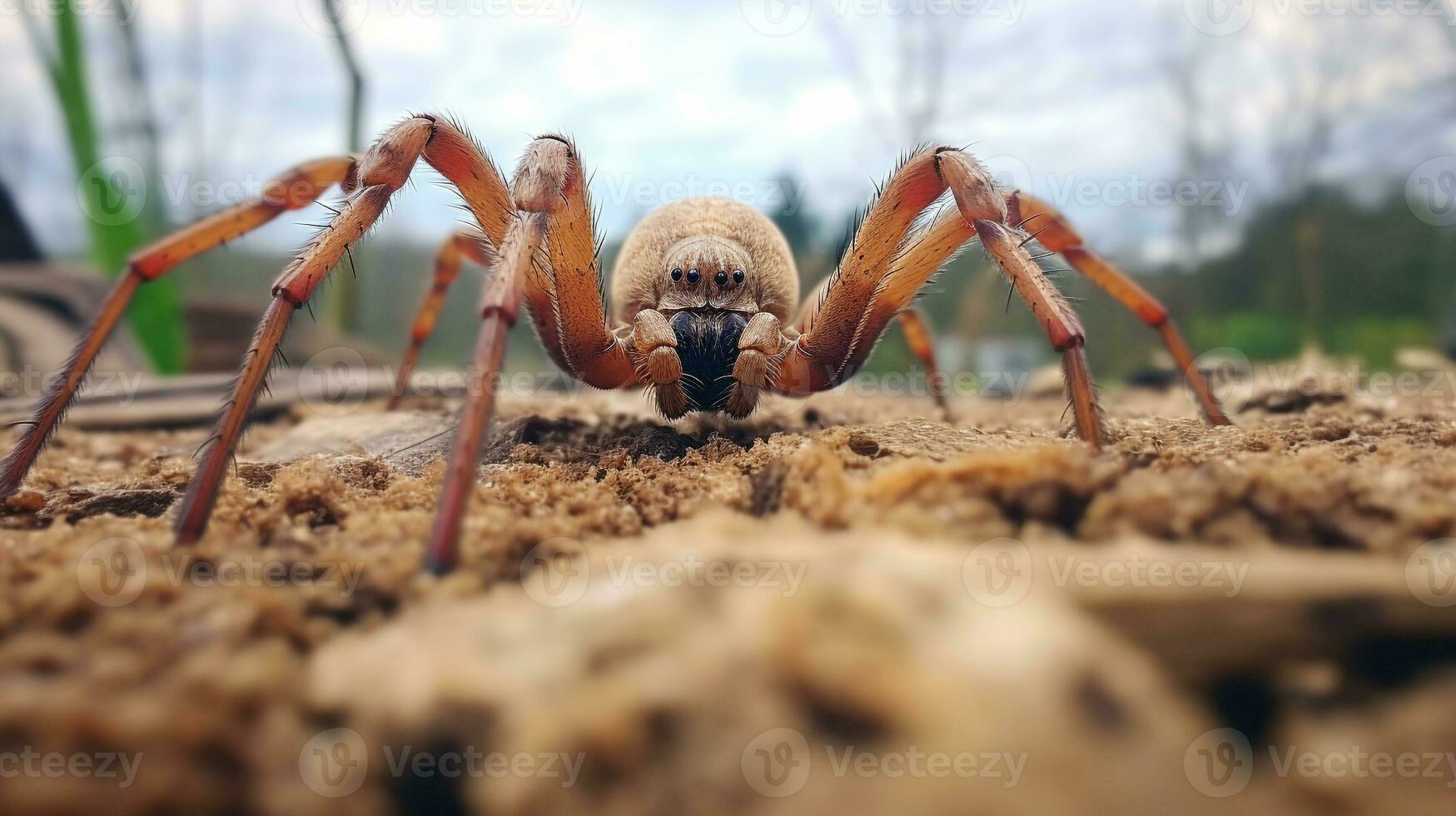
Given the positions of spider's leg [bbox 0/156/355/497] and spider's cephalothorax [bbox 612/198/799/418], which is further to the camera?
spider's cephalothorax [bbox 612/198/799/418]

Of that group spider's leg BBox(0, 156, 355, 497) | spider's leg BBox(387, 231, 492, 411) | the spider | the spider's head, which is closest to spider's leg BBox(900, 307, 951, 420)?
the spider

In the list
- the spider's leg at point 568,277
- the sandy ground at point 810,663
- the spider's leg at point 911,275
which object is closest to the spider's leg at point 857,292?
the spider's leg at point 911,275

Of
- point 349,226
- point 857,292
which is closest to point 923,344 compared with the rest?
point 857,292

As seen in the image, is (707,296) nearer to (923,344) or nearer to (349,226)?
(349,226)

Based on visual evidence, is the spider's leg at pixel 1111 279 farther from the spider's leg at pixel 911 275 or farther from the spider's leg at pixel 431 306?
the spider's leg at pixel 431 306

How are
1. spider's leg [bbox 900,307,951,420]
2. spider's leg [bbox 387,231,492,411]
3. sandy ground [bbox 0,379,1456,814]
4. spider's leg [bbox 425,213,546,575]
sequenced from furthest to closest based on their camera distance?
spider's leg [bbox 900,307,951,420], spider's leg [bbox 387,231,492,411], spider's leg [bbox 425,213,546,575], sandy ground [bbox 0,379,1456,814]

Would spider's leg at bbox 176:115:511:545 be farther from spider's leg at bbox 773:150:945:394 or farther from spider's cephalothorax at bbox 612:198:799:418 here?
spider's leg at bbox 773:150:945:394

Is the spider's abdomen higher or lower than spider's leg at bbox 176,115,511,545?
lower

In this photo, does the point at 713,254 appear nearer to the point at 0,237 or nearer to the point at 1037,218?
the point at 1037,218
